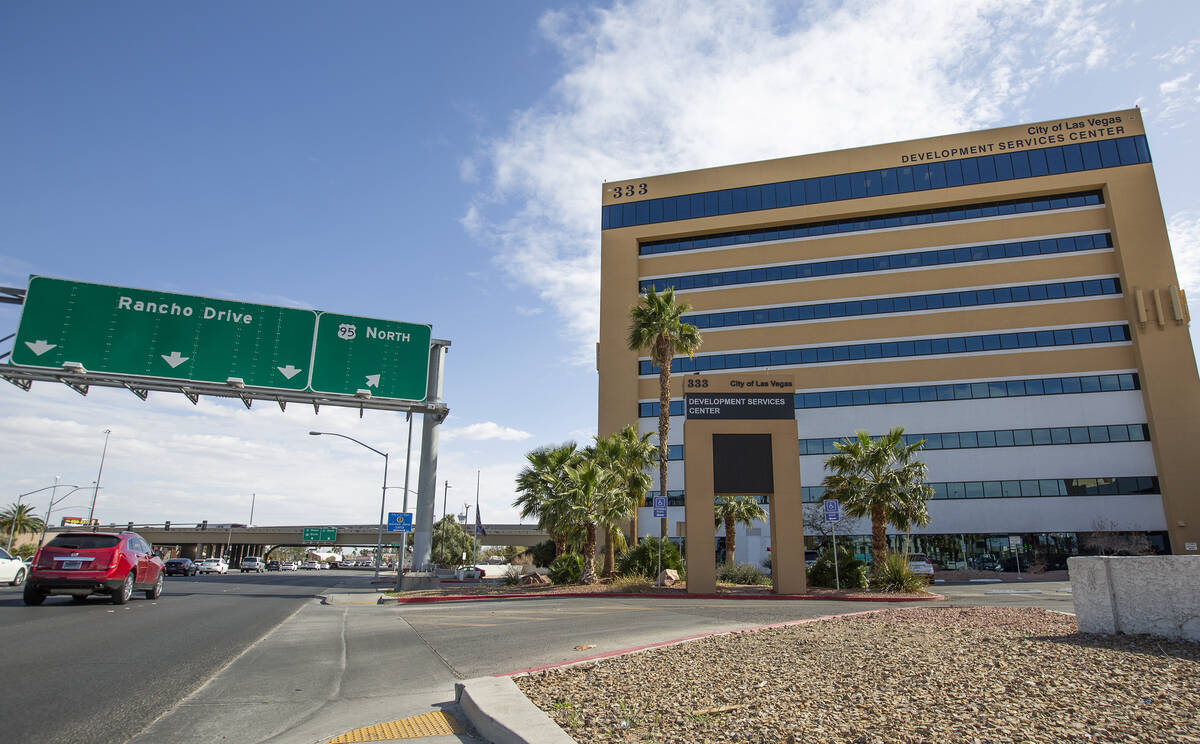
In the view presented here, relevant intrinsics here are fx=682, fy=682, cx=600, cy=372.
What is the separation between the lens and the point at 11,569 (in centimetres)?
2231

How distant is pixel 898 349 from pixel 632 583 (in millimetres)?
31472

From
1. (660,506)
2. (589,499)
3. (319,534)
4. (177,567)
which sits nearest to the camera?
(660,506)

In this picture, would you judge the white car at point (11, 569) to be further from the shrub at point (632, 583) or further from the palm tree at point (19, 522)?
the palm tree at point (19, 522)

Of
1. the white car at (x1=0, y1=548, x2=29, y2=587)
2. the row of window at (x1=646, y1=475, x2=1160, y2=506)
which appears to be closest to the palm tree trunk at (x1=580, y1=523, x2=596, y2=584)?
the row of window at (x1=646, y1=475, x2=1160, y2=506)

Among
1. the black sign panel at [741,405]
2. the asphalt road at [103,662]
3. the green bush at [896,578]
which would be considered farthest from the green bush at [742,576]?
the asphalt road at [103,662]

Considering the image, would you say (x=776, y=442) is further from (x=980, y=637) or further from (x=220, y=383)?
(x=220, y=383)

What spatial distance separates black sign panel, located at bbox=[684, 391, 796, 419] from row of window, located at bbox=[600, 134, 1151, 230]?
108ft

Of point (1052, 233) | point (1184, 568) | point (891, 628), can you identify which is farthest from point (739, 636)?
point (1052, 233)

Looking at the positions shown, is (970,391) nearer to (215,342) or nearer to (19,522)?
(215,342)

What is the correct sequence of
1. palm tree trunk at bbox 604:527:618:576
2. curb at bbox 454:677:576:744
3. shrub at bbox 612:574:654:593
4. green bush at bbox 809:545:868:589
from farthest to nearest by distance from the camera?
1. palm tree trunk at bbox 604:527:618:576
2. green bush at bbox 809:545:868:589
3. shrub at bbox 612:574:654:593
4. curb at bbox 454:677:576:744

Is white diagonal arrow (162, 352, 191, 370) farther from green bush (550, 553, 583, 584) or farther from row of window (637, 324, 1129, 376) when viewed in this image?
row of window (637, 324, 1129, 376)

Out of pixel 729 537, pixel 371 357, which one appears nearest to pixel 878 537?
pixel 729 537

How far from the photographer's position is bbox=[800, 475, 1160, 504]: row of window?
44.1 m

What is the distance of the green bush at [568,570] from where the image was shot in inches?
1185
